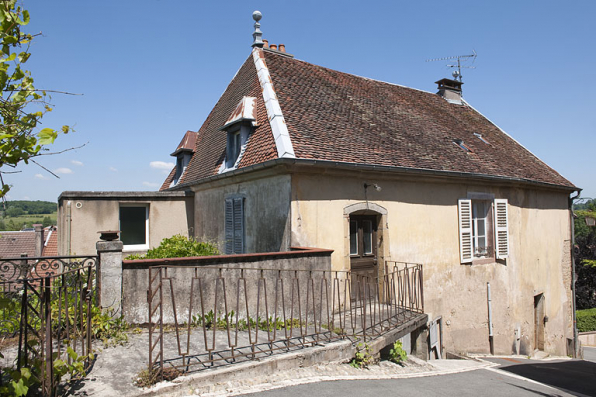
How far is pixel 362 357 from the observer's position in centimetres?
625

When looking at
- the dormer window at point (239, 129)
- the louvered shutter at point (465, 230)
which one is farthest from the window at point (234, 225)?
the louvered shutter at point (465, 230)

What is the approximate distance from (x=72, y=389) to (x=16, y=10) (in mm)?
3603

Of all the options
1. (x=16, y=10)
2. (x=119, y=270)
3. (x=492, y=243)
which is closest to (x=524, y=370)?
(x=492, y=243)

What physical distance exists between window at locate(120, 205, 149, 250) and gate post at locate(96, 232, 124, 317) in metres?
6.04

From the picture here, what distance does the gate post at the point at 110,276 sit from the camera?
20.0 ft

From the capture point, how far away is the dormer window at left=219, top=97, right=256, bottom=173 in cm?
1030

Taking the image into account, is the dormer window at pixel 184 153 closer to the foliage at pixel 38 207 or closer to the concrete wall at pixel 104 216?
the concrete wall at pixel 104 216

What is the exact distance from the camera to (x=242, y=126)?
10.4 meters

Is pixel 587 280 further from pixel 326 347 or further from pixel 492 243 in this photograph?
pixel 326 347

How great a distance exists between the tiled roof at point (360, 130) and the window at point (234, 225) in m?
1.27

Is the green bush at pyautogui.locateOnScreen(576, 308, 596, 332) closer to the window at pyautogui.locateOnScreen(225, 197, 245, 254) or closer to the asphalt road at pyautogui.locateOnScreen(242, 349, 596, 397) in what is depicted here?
the asphalt road at pyautogui.locateOnScreen(242, 349, 596, 397)

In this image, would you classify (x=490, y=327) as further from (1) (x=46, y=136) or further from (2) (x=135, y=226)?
(1) (x=46, y=136)

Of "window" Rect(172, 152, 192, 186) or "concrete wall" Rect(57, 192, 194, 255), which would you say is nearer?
"concrete wall" Rect(57, 192, 194, 255)

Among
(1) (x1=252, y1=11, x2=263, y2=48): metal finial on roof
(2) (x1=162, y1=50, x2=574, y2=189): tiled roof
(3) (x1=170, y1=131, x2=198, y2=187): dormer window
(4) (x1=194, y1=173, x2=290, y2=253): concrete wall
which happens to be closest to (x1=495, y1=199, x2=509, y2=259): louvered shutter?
(2) (x1=162, y1=50, x2=574, y2=189): tiled roof
